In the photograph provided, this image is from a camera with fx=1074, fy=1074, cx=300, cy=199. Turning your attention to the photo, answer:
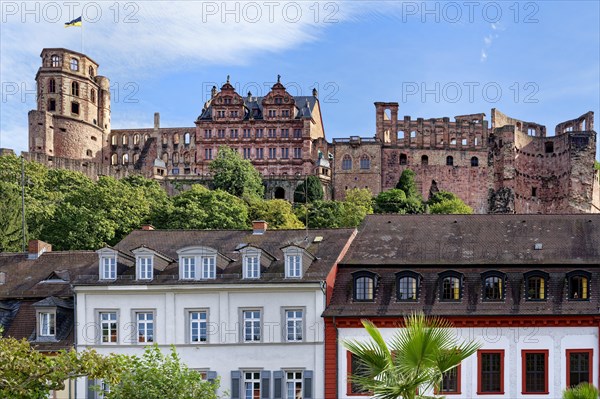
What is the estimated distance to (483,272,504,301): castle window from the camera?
47750 mm

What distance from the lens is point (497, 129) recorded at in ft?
503

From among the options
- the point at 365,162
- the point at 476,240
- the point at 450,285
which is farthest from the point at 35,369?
the point at 365,162

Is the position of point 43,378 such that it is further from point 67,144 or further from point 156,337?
point 67,144

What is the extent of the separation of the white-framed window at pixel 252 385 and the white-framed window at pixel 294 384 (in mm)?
1316

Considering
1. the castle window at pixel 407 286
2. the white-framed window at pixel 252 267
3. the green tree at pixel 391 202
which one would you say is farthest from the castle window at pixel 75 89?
the castle window at pixel 407 286

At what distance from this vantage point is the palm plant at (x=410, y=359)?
69.0ft

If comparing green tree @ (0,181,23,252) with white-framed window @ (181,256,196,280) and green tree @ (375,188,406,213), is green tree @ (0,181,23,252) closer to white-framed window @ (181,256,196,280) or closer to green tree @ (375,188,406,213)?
white-framed window @ (181,256,196,280)

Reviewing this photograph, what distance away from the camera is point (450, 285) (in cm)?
4806

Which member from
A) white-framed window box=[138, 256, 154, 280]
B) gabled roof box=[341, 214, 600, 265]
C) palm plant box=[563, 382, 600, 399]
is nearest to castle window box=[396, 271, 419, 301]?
gabled roof box=[341, 214, 600, 265]

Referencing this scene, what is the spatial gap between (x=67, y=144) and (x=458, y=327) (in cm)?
12293

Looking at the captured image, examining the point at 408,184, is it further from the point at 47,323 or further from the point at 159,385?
the point at 159,385

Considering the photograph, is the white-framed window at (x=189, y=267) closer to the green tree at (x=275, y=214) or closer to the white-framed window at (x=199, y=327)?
the white-framed window at (x=199, y=327)

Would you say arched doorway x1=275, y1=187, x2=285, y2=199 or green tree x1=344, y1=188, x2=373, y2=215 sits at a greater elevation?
arched doorway x1=275, y1=187, x2=285, y2=199

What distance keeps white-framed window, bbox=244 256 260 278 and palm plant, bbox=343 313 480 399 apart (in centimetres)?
A: 2733
